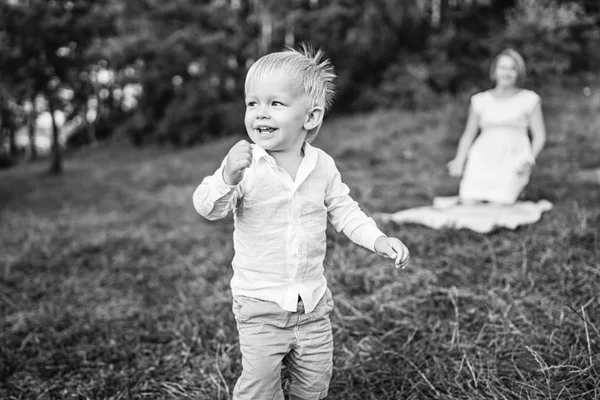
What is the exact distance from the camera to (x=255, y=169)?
1883 millimetres

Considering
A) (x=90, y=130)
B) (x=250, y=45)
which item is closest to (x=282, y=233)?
(x=250, y=45)

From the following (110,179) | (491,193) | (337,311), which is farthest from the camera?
(110,179)

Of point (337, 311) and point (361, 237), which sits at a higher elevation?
point (361, 237)

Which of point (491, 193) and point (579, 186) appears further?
point (579, 186)

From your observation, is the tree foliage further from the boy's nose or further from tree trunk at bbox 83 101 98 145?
the boy's nose

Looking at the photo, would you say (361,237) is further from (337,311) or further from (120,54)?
(120,54)

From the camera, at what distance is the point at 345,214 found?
6.88 ft

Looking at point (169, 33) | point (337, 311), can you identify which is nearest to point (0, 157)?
point (169, 33)

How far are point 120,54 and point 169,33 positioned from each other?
1.94 meters

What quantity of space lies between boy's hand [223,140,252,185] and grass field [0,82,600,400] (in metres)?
1.05

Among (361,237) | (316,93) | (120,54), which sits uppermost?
(120,54)

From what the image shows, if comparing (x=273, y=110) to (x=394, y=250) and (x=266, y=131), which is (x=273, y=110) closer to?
(x=266, y=131)

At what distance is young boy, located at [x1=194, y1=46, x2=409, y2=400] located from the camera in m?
1.84

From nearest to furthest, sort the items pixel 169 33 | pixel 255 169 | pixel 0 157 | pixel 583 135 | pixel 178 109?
pixel 255 169
pixel 583 135
pixel 169 33
pixel 178 109
pixel 0 157
